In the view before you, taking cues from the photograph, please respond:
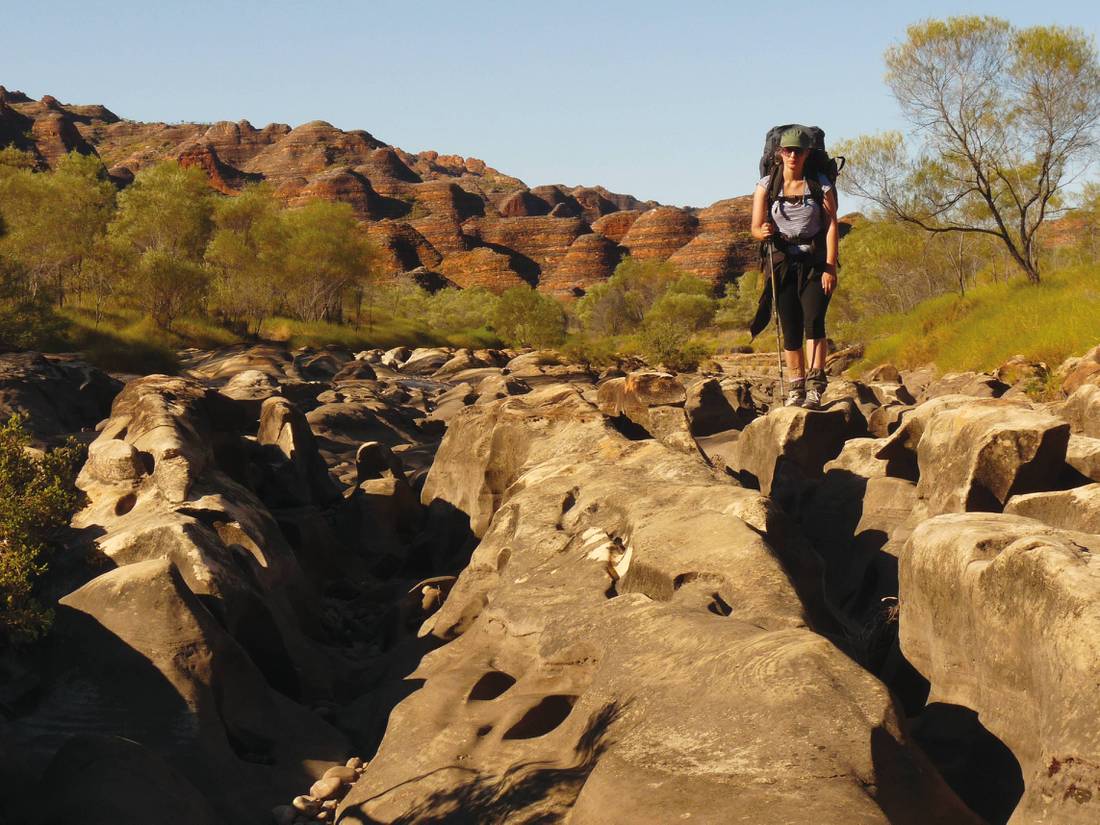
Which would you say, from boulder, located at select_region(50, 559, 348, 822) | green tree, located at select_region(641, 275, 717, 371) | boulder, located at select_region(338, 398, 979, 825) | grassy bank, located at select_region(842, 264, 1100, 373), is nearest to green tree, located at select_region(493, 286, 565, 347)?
green tree, located at select_region(641, 275, 717, 371)

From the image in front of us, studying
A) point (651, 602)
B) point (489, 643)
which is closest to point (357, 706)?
point (489, 643)

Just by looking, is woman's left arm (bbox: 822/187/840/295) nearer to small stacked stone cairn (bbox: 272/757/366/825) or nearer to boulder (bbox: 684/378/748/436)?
small stacked stone cairn (bbox: 272/757/366/825)

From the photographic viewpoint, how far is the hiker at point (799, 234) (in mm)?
9352

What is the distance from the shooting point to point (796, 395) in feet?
36.8

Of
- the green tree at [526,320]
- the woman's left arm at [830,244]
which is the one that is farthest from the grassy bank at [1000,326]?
the green tree at [526,320]

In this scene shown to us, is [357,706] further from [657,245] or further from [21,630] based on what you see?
[657,245]

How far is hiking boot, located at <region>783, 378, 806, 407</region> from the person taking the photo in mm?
11008

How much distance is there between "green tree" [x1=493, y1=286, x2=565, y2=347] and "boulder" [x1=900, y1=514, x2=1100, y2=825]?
223ft

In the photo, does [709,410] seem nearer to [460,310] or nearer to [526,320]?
[526,320]

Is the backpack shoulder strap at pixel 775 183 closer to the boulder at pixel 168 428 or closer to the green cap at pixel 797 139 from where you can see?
the green cap at pixel 797 139

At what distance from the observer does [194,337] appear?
50.3 meters

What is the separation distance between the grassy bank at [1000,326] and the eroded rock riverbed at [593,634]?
27.8 feet

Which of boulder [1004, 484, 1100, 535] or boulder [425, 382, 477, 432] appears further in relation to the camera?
boulder [425, 382, 477, 432]

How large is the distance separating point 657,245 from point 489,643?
15877 cm
